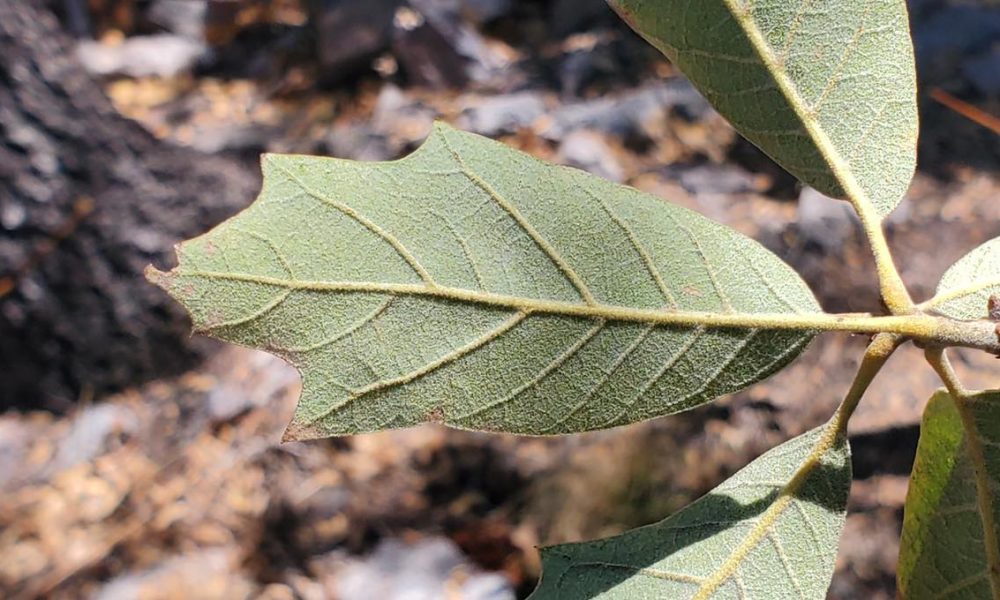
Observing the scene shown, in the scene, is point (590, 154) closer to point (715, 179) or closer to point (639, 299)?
point (715, 179)

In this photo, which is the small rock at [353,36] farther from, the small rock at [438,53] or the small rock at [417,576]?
the small rock at [417,576]

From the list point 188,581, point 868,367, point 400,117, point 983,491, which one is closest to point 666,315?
point 868,367

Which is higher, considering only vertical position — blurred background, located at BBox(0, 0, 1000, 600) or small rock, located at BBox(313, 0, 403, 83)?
small rock, located at BBox(313, 0, 403, 83)

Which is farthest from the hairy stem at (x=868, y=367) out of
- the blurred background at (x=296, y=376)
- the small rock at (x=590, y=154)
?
the small rock at (x=590, y=154)

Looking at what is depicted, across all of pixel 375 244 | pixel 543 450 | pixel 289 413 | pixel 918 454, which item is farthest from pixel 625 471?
pixel 375 244

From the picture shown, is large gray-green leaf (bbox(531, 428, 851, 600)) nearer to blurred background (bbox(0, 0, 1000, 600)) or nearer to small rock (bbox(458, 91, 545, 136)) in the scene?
blurred background (bbox(0, 0, 1000, 600))

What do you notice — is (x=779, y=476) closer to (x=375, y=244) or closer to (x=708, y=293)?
(x=708, y=293)

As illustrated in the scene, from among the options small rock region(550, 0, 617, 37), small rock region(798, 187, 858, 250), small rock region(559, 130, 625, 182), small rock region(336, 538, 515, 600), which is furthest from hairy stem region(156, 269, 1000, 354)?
small rock region(550, 0, 617, 37)
